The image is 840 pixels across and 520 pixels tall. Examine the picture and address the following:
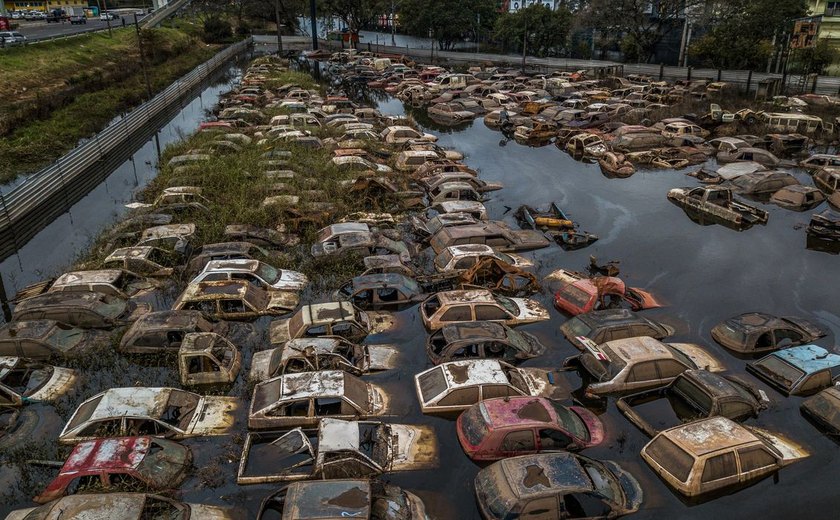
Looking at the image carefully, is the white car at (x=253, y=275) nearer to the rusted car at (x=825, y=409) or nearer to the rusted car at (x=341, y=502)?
the rusted car at (x=341, y=502)

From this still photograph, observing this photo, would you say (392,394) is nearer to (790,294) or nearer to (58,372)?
(58,372)

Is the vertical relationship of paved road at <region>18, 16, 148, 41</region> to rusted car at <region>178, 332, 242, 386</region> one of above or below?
above

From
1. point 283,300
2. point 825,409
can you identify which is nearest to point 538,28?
point 283,300

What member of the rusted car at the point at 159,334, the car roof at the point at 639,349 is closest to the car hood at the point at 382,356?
the rusted car at the point at 159,334

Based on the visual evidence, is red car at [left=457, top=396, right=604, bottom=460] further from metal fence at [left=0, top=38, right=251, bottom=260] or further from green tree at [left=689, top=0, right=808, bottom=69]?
green tree at [left=689, top=0, right=808, bottom=69]

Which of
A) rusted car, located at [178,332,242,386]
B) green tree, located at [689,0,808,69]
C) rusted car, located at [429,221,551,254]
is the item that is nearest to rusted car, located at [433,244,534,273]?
rusted car, located at [429,221,551,254]

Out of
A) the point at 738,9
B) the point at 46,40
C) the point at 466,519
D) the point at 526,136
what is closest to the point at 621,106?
the point at 526,136
